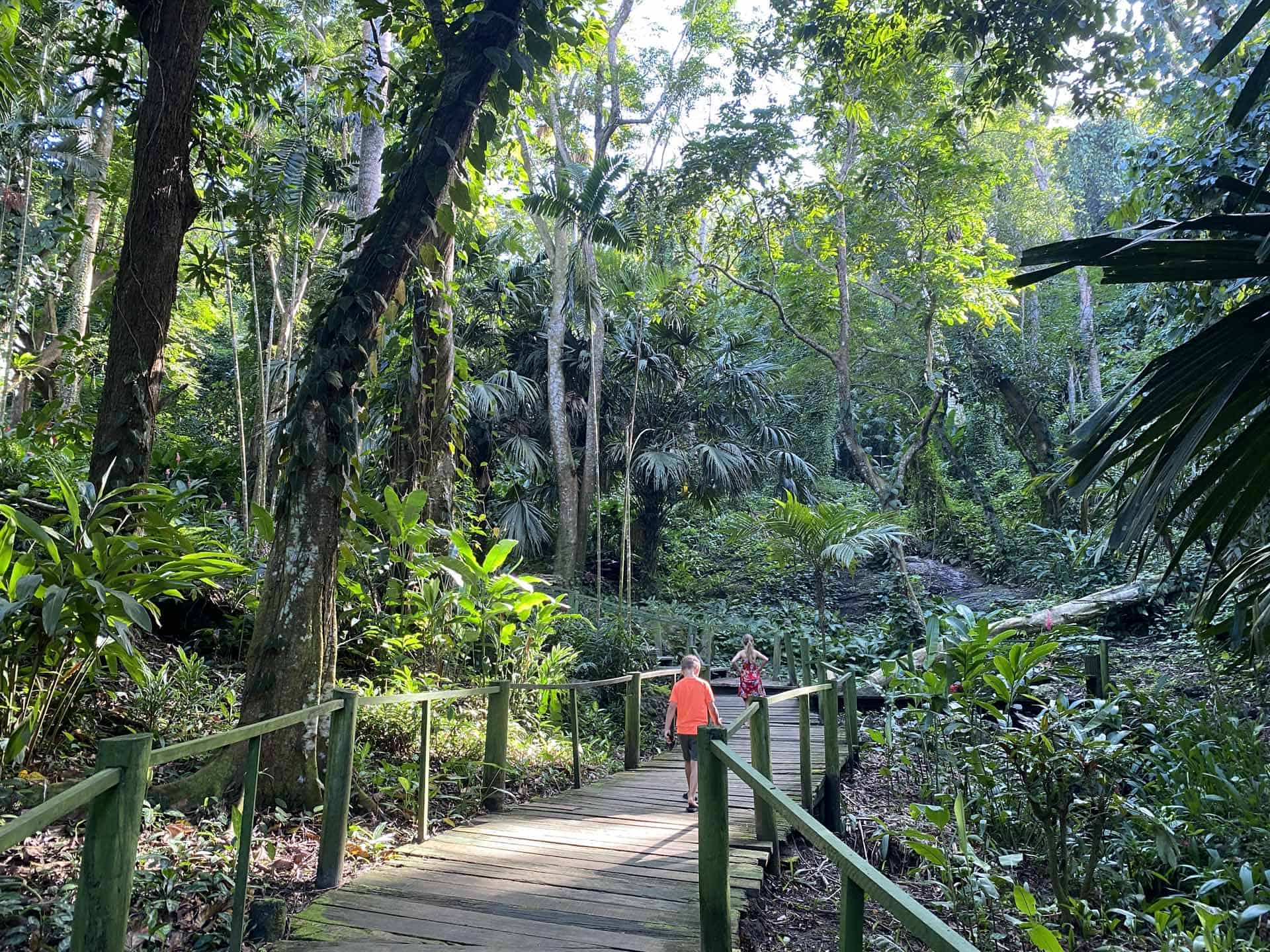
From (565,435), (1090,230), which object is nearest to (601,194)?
(565,435)

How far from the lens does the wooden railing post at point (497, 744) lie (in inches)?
205

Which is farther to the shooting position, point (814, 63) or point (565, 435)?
point (565, 435)

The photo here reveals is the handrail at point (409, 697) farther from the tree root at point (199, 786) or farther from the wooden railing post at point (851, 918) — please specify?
the wooden railing post at point (851, 918)

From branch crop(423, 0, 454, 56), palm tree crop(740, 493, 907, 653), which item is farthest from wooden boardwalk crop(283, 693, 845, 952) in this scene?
palm tree crop(740, 493, 907, 653)

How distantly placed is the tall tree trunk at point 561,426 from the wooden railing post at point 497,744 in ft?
27.8

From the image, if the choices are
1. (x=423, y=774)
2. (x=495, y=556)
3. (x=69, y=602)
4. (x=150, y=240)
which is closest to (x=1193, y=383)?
(x=423, y=774)

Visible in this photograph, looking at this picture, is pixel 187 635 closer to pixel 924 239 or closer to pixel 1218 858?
pixel 1218 858

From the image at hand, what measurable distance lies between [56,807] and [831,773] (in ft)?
16.2

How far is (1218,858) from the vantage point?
4.52 meters

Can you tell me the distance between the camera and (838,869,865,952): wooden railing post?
1.58m

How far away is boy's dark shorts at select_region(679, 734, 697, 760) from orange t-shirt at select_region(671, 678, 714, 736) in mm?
24

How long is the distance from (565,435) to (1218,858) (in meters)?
Result: 11.2

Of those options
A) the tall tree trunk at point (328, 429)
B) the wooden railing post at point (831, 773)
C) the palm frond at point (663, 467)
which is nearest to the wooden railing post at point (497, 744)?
the tall tree trunk at point (328, 429)

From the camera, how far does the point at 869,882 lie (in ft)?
5.04
